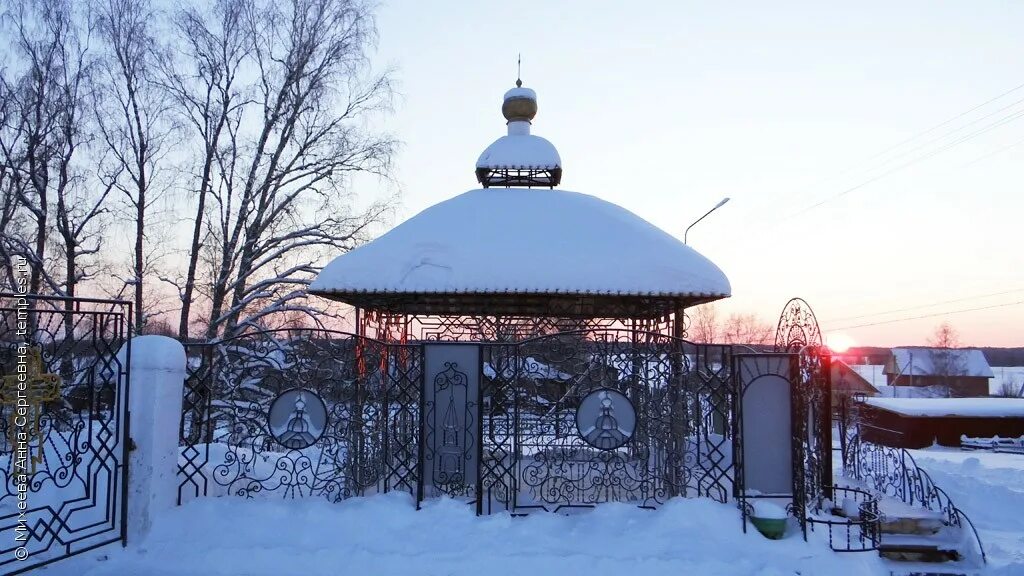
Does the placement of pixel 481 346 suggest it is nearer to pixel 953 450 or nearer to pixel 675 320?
pixel 675 320

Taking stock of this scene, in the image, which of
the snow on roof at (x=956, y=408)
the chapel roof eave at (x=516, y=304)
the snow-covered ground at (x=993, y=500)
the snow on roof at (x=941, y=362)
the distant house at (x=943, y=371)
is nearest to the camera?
the chapel roof eave at (x=516, y=304)

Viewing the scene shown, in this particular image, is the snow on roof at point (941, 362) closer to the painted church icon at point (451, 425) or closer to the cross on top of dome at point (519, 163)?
the cross on top of dome at point (519, 163)

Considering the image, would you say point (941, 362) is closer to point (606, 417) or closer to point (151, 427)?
point (606, 417)

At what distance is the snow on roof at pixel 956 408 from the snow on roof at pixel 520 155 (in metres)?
19.0

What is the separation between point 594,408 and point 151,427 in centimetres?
439

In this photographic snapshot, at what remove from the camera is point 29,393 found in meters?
5.56

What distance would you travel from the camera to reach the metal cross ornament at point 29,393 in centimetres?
548

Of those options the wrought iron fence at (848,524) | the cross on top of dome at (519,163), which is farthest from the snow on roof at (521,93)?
the wrought iron fence at (848,524)

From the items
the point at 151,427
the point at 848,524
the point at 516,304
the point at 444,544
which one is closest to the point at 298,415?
the point at 151,427

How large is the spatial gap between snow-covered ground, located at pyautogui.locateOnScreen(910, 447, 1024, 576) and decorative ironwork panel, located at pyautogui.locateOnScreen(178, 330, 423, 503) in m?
7.34

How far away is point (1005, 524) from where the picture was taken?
35.1 feet

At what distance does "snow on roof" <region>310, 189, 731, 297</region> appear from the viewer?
27.0ft

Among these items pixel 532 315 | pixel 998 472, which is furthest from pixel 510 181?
pixel 998 472

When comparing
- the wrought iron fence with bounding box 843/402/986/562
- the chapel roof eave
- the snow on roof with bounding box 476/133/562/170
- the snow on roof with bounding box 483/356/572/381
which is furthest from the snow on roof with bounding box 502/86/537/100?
the wrought iron fence with bounding box 843/402/986/562
